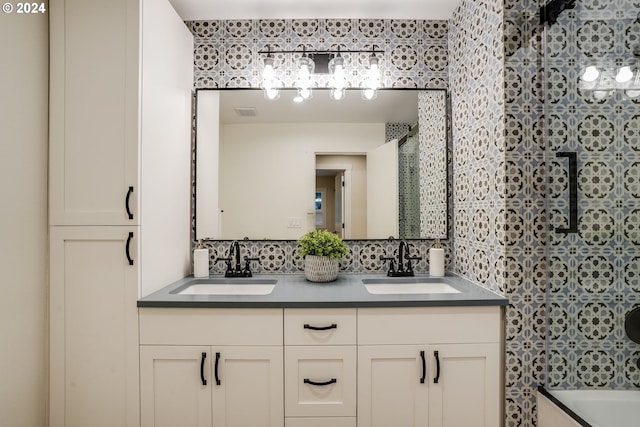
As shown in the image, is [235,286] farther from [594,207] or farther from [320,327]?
[594,207]

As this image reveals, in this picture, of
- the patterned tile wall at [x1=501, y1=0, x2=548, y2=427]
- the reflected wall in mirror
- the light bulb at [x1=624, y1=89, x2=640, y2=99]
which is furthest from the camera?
the reflected wall in mirror

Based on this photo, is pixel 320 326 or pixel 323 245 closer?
pixel 320 326

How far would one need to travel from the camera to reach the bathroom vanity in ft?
4.91

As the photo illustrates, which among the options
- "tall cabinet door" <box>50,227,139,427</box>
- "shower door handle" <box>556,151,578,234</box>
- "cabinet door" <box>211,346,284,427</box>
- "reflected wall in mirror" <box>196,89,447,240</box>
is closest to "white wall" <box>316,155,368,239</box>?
"reflected wall in mirror" <box>196,89,447,240</box>

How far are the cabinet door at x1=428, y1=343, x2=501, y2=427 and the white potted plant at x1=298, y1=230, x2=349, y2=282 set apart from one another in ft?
2.22

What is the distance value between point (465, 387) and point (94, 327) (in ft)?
5.70

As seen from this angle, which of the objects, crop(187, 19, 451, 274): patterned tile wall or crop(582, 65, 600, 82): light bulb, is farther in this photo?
crop(187, 19, 451, 274): patterned tile wall

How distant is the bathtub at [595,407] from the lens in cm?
131

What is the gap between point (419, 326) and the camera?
1511mm

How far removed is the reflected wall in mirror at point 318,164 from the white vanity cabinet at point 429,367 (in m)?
0.71

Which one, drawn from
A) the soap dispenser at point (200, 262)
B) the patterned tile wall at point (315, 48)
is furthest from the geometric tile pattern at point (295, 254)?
the soap dispenser at point (200, 262)

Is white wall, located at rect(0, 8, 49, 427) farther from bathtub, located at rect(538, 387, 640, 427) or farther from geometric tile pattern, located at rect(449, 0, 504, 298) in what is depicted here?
bathtub, located at rect(538, 387, 640, 427)

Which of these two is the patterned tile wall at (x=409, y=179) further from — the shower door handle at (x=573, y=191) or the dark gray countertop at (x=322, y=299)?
the shower door handle at (x=573, y=191)

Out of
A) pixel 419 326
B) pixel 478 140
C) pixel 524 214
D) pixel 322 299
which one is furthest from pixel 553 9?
pixel 322 299
